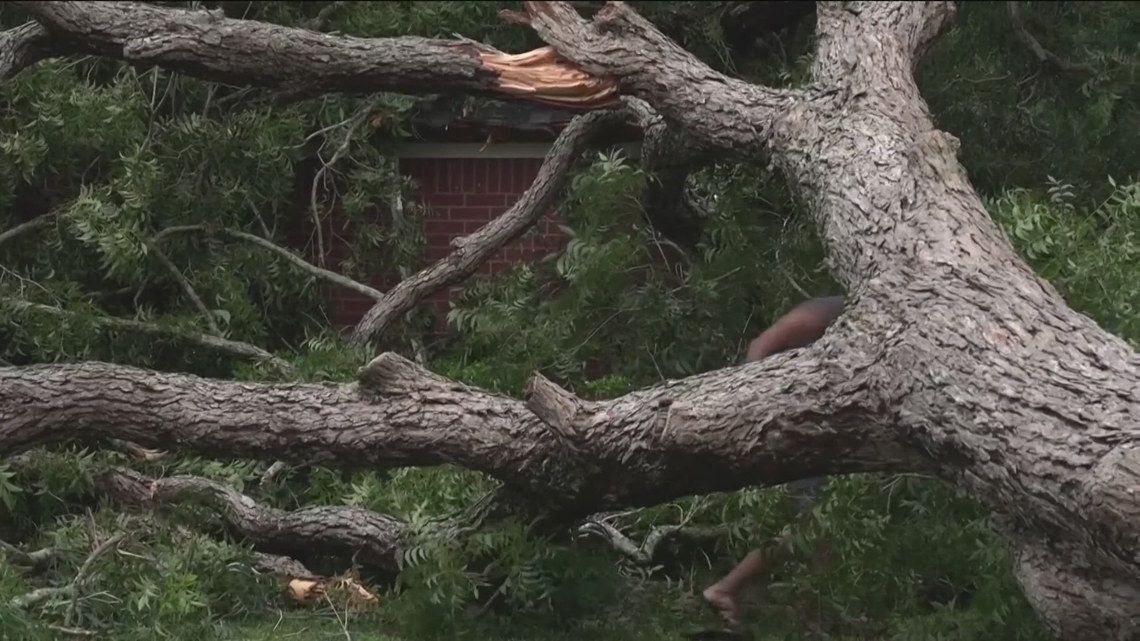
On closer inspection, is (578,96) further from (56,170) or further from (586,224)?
(56,170)

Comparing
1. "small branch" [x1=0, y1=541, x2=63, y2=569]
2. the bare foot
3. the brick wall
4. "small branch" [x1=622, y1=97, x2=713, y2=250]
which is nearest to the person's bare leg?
the bare foot

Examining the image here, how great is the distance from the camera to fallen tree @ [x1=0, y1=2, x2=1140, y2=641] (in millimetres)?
3232

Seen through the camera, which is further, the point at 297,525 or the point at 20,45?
the point at 20,45

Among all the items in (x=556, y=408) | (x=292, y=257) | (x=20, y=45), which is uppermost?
(x=20, y=45)

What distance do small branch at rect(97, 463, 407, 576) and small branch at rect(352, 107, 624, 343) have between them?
1759mm

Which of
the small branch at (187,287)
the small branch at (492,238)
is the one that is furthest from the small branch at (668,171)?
the small branch at (187,287)

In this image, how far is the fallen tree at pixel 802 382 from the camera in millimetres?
3232

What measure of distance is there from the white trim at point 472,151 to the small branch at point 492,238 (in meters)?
1.87

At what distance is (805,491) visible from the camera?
4.87 metres

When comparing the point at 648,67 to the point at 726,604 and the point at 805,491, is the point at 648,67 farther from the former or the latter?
the point at 726,604

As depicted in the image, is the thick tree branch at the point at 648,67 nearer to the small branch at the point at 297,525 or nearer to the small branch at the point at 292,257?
the small branch at the point at 297,525

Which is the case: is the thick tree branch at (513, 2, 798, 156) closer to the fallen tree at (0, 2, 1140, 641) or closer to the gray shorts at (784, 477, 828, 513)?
the fallen tree at (0, 2, 1140, 641)

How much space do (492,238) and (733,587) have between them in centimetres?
310

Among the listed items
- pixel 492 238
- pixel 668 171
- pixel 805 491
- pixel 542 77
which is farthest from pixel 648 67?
pixel 805 491
